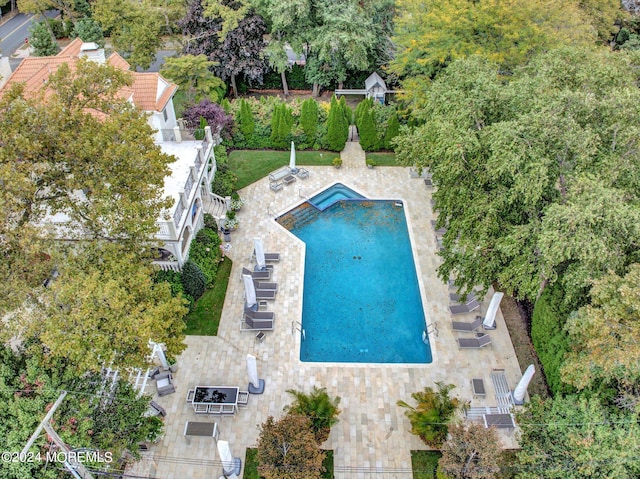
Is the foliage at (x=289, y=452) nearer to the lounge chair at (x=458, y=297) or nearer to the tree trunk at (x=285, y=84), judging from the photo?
the lounge chair at (x=458, y=297)

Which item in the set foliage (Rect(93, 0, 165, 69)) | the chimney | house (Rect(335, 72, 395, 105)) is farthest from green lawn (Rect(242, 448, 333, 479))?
foliage (Rect(93, 0, 165, 69))

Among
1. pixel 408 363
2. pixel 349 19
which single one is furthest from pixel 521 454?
pixel 349 19

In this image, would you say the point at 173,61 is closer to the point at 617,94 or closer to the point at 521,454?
the point at 617,94

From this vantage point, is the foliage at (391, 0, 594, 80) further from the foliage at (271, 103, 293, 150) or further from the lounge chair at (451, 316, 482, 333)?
the lounge chair at (451, 316, 482, 333)

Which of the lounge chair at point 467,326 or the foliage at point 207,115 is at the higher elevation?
the foliage at point 207,115

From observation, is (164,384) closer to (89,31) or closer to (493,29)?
(493,29)

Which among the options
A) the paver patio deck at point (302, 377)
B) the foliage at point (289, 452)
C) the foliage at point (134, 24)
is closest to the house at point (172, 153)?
the paver patio deck at point (302, 377)

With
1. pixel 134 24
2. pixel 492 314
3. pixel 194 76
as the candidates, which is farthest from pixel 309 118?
pixel 492 314
